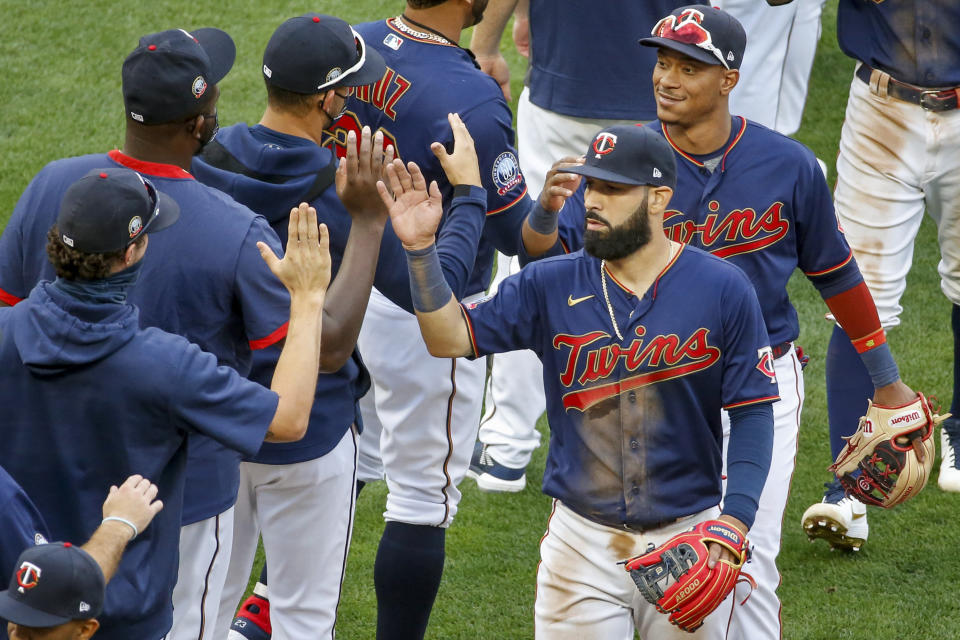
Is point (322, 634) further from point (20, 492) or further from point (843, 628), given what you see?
point (843, 628)

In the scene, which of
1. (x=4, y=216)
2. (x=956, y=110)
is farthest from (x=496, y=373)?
(x=4, y=216)

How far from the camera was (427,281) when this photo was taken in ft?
11.3

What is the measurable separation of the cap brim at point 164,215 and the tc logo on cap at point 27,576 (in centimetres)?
77

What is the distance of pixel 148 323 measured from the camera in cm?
311

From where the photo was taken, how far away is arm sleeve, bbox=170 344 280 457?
2.78 metres

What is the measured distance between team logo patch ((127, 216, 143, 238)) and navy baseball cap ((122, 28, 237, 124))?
1.40 feet

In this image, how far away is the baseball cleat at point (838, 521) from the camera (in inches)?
199

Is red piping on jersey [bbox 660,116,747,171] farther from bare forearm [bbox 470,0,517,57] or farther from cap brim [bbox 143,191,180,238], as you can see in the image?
cap brim [bbox 143,191,180,238]

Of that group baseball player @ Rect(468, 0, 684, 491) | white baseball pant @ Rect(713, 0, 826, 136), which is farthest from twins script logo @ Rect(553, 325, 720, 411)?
white baseball pant @ Rect(713, 0, 826, 136)

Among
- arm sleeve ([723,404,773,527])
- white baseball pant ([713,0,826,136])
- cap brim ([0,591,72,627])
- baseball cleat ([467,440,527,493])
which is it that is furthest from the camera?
white baseball pant ([713,0,826,136])

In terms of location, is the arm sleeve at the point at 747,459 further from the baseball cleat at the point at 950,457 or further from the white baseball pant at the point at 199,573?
the baseball cleat at the point at 950,457

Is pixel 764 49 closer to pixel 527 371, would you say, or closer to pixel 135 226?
pixel 527 371

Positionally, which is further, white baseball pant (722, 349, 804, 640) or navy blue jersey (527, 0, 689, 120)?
navy blue jersey (527, 0, 689, 120)

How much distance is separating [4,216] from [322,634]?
434 centimetres
